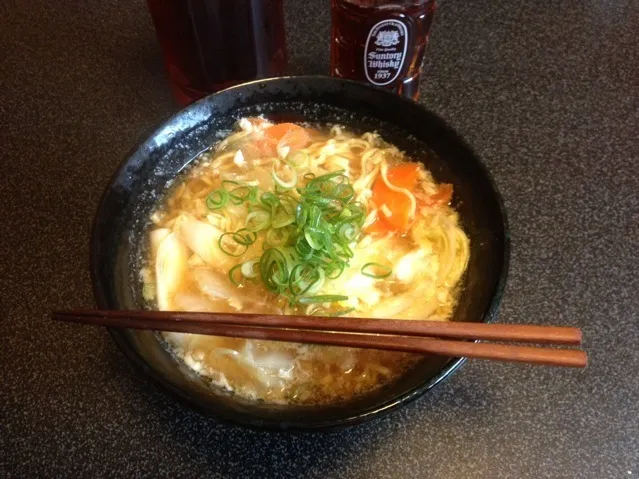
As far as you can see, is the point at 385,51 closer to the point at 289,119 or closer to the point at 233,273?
the point at 289,119

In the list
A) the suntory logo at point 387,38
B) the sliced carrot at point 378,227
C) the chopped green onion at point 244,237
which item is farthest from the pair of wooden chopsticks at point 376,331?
the suntory logo at point 387,38

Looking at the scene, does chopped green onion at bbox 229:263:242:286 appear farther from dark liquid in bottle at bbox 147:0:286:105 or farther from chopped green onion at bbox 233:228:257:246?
dark liquid in bottle at bbox 147:0:286:105

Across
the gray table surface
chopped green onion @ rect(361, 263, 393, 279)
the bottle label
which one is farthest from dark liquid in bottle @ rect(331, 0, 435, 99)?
chopped green onion @ rect(361, 263, 393, 279)

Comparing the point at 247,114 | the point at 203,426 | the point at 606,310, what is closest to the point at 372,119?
the point at 247,114

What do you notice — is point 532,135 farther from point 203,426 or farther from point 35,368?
point 35,368

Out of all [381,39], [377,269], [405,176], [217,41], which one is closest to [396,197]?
[405,176]
